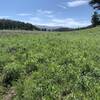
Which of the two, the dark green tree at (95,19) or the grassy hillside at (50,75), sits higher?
the dark green tree at (95,19)

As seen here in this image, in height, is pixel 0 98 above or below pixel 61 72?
below

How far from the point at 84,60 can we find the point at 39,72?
1.90 meters

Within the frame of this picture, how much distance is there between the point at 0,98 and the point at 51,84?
65.8 inches

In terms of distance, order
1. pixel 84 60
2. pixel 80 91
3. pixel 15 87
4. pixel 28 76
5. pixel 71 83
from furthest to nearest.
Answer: pixel 84 60 → pixel 28 76 → pixel 15 87 → pixel 71 83 → pixel 80 91

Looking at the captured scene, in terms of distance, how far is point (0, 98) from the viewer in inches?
392

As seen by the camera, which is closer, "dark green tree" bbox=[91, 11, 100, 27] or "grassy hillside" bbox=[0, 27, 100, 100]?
"grassy hillside" bbox=[0, 27, 100, 100]

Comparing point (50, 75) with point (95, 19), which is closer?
point (50, 75)

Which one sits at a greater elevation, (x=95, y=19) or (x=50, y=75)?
(x=95, y=19)

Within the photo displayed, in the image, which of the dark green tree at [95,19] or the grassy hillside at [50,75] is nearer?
the grassy hillside at [50,75]

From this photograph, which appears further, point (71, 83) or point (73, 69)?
point (73, 69)

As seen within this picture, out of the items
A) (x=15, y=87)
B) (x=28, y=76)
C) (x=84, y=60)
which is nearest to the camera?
(x=15, y=87)

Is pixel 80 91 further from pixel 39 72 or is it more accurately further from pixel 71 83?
pixel 39 72

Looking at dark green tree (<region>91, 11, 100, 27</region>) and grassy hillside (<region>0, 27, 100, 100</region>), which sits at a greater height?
dark green tree (<region>91, 11, 100, 27</region>)

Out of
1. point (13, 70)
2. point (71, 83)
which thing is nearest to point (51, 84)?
point (71, 83)
